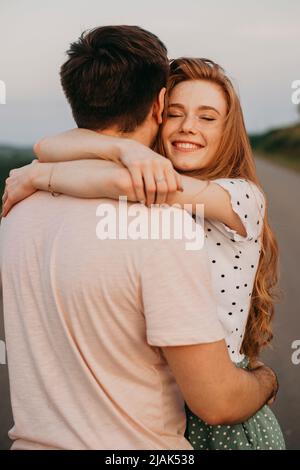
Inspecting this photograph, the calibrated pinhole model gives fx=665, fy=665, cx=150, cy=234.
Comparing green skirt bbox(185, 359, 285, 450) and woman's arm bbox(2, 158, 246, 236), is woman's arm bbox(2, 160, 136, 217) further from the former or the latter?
green skirt bbox(185, 359, 285, 450)

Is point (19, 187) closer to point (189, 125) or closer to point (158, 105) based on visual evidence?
point (158, 105)

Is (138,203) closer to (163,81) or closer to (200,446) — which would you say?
(163,81)

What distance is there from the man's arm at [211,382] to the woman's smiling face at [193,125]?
955 mm

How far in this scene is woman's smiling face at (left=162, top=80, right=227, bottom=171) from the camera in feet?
8.13

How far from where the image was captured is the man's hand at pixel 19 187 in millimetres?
1826

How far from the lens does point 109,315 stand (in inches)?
62.8

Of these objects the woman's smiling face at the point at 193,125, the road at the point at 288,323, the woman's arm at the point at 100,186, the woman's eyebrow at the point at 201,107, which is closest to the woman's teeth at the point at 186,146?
the woman's smiling face at the point at 193,125

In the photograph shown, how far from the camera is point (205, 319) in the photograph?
1566 mm

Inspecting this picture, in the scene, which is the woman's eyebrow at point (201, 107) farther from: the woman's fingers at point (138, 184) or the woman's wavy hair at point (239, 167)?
the woman's fingers at point (138, 184)

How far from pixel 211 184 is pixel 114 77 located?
0.47m

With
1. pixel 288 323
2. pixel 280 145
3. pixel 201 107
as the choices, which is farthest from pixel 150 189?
pixel 280 145

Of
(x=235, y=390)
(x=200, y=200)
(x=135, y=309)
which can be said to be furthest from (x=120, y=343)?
(x=200, y=200)

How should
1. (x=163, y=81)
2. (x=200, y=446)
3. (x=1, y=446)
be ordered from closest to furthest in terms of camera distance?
1. (x=163, y=81)
2. (x=200, y=446)
3. (x=1, y=446)
